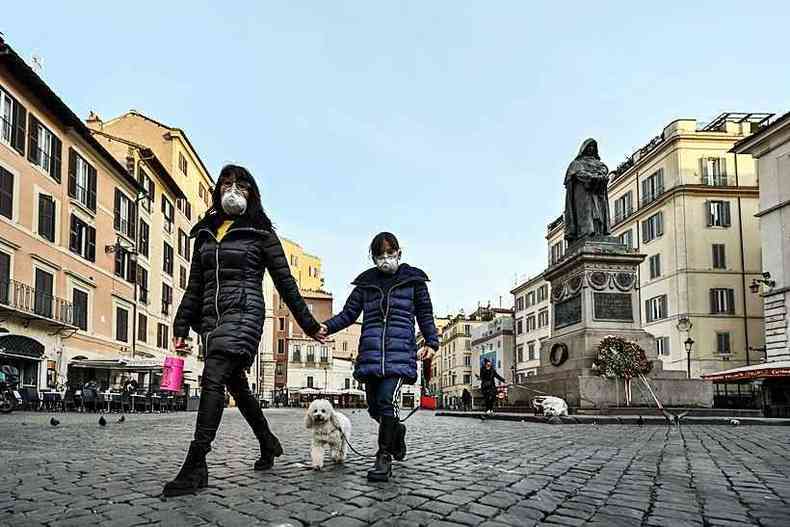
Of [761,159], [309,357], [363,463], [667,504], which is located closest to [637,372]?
[363,463]

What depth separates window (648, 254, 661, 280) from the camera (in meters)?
53.8

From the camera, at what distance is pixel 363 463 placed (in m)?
7.12

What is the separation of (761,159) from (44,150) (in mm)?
34527

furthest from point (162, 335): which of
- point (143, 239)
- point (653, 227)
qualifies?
point (653, 227)

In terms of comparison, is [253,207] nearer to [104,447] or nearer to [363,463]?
[363,463]

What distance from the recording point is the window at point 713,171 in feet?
172

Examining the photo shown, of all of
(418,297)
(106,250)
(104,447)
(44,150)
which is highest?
(44,150)

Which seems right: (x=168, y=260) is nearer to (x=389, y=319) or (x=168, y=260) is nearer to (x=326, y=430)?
(x=326, y=430)

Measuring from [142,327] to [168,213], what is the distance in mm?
10493

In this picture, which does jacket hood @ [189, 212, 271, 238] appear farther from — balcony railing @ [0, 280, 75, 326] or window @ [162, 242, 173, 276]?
window @ [162, 242, 173, 276]

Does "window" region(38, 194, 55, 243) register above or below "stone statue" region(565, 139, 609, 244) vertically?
above

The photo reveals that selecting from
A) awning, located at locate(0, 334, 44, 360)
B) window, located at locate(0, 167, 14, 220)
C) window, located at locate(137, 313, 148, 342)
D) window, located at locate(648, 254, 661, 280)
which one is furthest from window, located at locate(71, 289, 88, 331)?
window, located at locate(648, 254, 661, 280)

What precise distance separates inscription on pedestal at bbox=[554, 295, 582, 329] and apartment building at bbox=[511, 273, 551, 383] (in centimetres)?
5496

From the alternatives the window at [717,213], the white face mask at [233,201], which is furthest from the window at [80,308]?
the window at [717,213]
